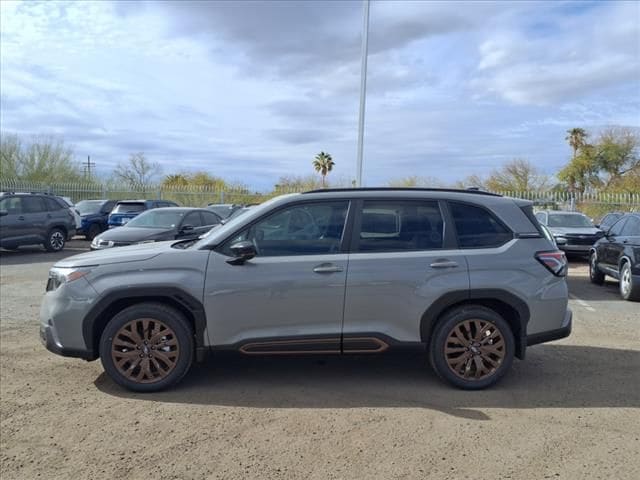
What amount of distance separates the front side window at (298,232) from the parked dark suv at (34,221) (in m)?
12.7

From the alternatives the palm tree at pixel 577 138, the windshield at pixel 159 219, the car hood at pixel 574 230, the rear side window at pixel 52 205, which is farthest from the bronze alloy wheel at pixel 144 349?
the palm tree at pixel 577 138

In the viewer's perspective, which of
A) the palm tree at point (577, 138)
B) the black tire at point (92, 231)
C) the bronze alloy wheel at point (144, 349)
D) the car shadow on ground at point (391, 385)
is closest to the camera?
the car shadow on ground at point (391, 385)

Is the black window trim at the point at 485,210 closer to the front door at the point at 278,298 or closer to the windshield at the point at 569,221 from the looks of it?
the front door at the point at 278,298

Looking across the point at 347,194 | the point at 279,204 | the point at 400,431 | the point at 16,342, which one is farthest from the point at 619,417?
the point at 16,342

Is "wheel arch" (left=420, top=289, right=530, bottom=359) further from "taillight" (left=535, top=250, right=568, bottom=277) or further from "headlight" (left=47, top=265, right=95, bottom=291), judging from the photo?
"headlight" (left=47, top=265, right=95, bottom=291)

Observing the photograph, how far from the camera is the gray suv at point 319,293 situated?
4.52 metres

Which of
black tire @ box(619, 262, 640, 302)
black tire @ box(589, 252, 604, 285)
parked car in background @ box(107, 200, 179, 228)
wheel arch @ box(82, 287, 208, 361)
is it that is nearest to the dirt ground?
wheel arch @ box(82, 287, 208, 361)

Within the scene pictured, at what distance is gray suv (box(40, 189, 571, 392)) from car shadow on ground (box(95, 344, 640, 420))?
0.24 metres

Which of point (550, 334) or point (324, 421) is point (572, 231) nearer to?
point (550, 334)

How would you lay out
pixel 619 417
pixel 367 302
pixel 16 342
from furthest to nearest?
pixel 16 342
pixel 367 302
pixel 619 417

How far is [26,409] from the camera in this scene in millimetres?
4336

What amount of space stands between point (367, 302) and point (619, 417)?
7.02 ft

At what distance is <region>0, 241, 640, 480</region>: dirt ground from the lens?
340 cm

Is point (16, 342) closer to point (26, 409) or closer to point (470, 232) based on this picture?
point (26, 409)
